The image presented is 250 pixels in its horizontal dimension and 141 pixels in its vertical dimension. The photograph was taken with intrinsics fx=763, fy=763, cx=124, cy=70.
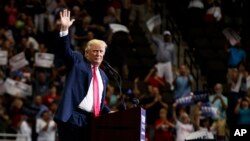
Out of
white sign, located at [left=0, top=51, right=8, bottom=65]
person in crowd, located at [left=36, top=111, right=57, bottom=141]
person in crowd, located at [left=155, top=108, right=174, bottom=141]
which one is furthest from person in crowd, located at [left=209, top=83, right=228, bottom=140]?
white sign, located at [left=0, top=51, right=8, bottom=65]

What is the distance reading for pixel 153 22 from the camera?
59.3ft

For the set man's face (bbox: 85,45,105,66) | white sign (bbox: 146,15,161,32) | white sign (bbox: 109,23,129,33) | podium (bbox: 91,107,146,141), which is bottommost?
podium (bbox: 91,107,146,141)

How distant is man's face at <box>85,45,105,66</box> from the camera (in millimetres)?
6969

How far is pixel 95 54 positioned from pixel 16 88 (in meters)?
7.48

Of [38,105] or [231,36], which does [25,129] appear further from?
[231,36]

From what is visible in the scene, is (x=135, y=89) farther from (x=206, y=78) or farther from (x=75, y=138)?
(x=75, y=138)

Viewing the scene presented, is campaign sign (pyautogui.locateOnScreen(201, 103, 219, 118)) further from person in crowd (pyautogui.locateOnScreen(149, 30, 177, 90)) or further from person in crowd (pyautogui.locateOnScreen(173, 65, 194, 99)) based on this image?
person in crowd (pyautogui.locateOnScreen(149, 30, 177, 90))

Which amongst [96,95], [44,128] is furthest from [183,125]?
[96,95]

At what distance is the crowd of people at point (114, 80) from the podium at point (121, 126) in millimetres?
5752

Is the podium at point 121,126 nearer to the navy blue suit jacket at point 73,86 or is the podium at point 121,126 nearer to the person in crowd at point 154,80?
the navy blue suit jacket at point 73,86

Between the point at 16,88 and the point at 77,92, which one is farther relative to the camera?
the point at 16,88

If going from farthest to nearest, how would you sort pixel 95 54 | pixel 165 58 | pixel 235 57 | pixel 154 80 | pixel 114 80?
pixel 235 57
pixel 165 58
pixel 154 80
pixel 114 80
pixel 95 54

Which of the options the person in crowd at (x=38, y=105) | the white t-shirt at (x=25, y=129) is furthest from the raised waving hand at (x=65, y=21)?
the person in crowd at (x=38, y=105)

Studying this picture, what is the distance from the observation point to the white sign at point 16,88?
14172 mm
